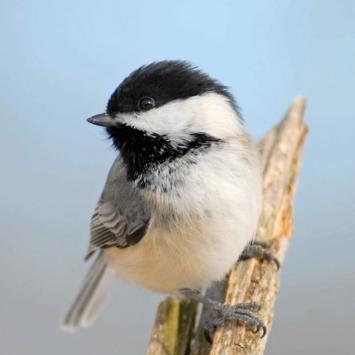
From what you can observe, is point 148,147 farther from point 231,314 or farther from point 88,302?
point 88,302

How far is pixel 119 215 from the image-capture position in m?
1.69

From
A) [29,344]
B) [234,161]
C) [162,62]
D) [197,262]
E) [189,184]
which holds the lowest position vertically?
[29,344]

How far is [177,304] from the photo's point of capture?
182cm

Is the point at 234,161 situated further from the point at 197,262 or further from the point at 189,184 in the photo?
the point at 197,262

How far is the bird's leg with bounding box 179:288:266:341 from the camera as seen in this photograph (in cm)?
154

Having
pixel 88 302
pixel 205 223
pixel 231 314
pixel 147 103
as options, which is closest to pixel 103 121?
pixel 147 103

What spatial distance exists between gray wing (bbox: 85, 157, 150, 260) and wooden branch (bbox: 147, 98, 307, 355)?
0.81 feet

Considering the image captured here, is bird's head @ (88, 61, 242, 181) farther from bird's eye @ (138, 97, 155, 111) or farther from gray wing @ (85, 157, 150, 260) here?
gray wing @ (85, 157, 150, 260)

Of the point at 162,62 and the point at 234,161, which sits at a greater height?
the point at 162,62

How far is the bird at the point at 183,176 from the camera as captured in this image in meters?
1.55

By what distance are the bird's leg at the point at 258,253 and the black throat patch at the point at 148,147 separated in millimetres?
337

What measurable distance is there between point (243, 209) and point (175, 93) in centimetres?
31

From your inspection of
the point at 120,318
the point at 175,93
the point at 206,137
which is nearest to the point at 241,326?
the point at 206,137

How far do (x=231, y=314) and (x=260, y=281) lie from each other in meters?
0.15
